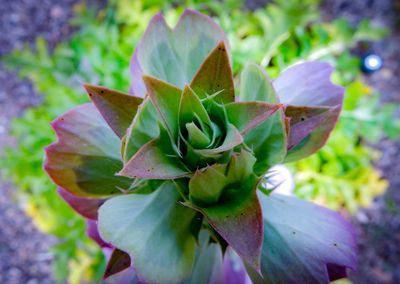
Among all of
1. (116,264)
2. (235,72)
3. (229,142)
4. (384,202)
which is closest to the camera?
(229,142)

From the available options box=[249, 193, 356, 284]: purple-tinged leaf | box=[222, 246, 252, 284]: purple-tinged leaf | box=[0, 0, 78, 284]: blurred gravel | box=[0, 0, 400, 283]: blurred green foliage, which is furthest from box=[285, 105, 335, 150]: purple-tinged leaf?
box=[0, 0, 78, 284]: blurred gravel

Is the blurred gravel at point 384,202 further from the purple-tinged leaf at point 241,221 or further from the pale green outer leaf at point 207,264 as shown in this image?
the purple-tinged leaf at point 241,221

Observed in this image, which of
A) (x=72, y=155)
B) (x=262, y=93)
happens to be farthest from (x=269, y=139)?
(x=72, y=155)

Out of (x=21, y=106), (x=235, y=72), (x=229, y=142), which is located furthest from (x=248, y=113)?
(x=21, y=106)

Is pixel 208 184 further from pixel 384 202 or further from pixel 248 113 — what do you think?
pixel 384 202

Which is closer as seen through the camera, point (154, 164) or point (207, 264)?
point (154, 164)

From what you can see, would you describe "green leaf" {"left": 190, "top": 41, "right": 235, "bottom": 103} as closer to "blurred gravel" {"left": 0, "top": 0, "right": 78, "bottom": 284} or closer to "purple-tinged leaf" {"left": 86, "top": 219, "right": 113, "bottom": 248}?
"purple-tinged leaf" {"left": 86, "top": 219, "right": 113, "bottom": 248}
